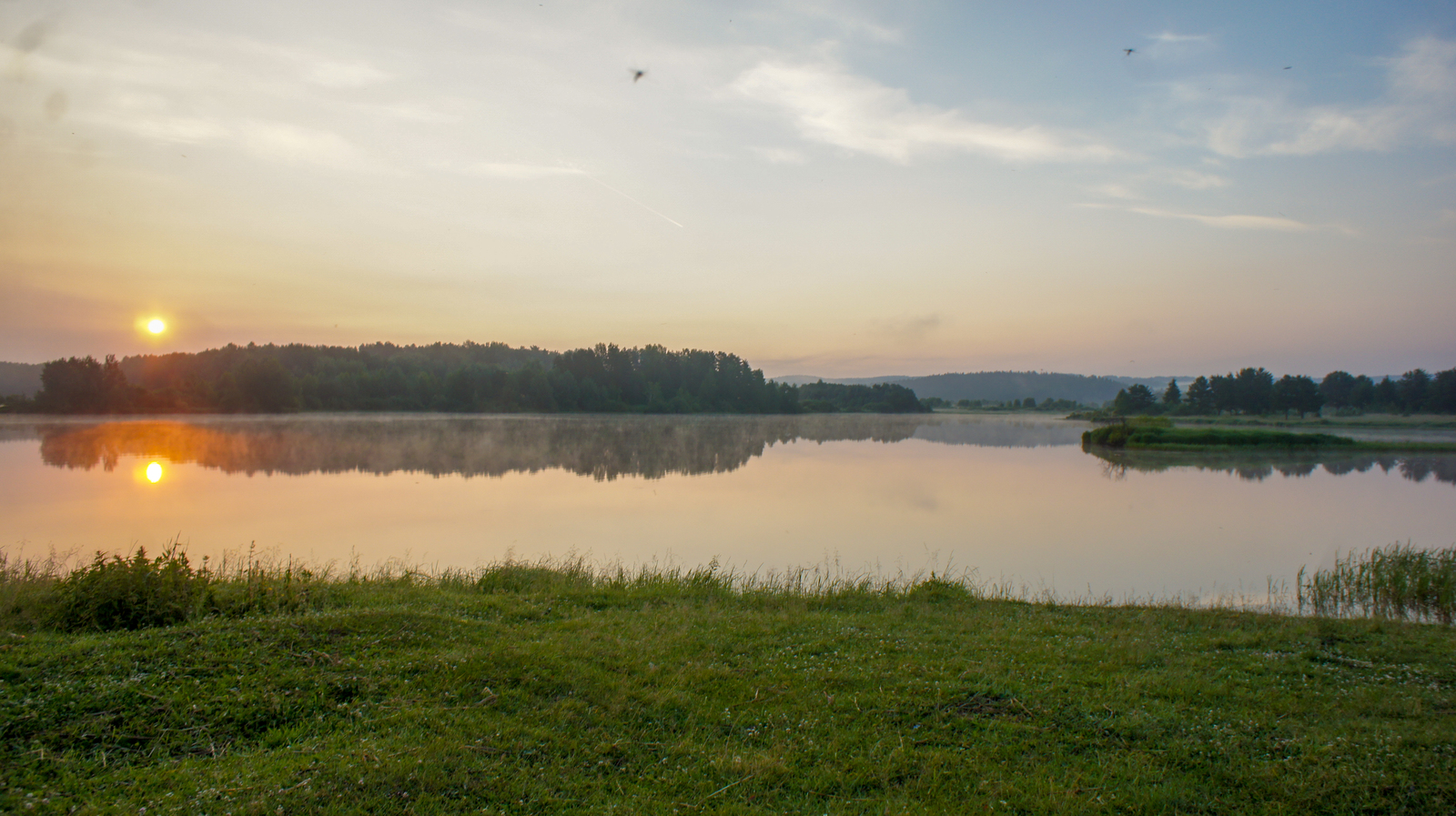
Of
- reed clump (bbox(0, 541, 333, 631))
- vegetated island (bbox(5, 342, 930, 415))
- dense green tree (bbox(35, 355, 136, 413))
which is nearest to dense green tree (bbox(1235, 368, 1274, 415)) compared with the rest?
vegetated island (bbox(5, 342, 930, 415))

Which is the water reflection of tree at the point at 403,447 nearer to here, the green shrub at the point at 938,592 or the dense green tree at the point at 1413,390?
the green shrub at the point at 938,592

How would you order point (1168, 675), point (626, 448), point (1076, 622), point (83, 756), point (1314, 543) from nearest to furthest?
1. point (83, 756)
2. point (1168, 675)
3. point (1076, 622)
4. point (1314, 543)
5. point (626, 448)

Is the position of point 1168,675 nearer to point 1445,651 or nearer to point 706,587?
point 1445,651

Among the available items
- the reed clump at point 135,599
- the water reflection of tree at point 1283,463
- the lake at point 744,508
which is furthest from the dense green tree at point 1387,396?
the reed clump at point 135,599

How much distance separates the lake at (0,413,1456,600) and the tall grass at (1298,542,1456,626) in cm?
94

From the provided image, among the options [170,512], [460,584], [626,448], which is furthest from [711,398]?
[460,584]

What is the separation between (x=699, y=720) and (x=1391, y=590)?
12.3 m

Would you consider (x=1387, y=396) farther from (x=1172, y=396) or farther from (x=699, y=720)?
(x=699, y=720)

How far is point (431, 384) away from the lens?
3265 inches

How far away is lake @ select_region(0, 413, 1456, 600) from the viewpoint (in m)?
14.5

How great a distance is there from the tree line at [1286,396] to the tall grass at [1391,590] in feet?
233

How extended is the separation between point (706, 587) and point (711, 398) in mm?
94760

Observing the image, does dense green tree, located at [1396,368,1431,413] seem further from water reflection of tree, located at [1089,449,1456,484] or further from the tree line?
water reflection of tree, located at [1089,449,1456,484]

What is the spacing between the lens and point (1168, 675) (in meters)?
6.22
